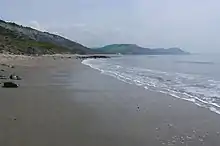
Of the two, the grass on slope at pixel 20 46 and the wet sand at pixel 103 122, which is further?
the grass on slope at pixel 20 46

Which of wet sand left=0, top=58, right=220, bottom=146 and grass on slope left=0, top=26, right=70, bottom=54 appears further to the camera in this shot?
grass on slope left=0, top=26, right=70, bottom=54

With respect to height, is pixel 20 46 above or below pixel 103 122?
below

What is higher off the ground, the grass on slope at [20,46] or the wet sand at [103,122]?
the wet sand at [103,122]

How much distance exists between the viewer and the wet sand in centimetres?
797

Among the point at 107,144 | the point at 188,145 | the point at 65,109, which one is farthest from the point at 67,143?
the point at 65,109

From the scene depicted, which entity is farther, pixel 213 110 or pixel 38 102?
pixel 38 102

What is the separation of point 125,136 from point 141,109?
4.08 m

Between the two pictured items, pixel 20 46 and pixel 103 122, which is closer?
pixel 103 122

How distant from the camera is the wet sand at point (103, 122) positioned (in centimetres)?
797

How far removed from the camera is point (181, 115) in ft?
37.0

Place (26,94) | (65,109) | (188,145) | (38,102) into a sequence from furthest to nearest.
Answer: (26,94)
(38,102)
(65,109)
(188,145)

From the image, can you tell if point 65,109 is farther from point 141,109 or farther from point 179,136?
point 179,136

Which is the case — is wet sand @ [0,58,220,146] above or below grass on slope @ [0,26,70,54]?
above

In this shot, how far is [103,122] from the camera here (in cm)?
1010
